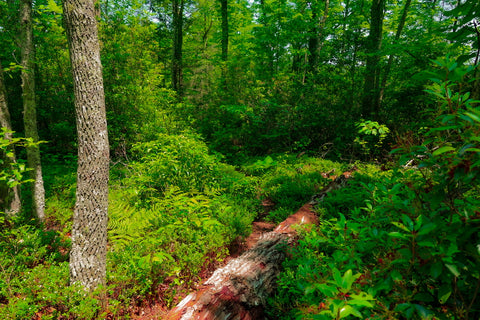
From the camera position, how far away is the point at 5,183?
4625 millimetres

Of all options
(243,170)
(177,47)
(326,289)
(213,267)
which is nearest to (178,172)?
(213,267)

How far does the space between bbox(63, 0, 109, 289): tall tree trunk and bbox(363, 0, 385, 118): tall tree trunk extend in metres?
8.89

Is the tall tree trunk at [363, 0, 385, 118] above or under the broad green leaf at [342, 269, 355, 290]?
above

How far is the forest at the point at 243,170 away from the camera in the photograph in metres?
1.31

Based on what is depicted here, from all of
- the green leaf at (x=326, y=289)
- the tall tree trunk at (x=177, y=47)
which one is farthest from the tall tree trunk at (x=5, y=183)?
the tall tree trunk at (x=177, y=47)

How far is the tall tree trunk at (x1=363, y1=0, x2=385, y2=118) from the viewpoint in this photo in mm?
8602

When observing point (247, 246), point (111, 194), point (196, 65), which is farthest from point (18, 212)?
point (196, 65)

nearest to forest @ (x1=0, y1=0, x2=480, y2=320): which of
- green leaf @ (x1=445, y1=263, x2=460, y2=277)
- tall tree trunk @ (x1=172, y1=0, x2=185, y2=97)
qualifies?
green leaf @ (x1=445, y1=263, x2=460, y2=277)

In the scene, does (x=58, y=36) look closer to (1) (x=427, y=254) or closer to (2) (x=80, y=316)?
(2) (x=80, y=316)

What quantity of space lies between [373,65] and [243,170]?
247 inches

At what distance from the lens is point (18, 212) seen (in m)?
4.74

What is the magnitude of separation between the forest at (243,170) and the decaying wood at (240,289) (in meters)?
0.09

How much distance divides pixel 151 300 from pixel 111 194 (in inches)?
125

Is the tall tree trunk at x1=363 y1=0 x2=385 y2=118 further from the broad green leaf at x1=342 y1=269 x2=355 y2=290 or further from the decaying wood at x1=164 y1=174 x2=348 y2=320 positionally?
the broad green leaf at x1=342 y1=269 x2=355 y2=290
